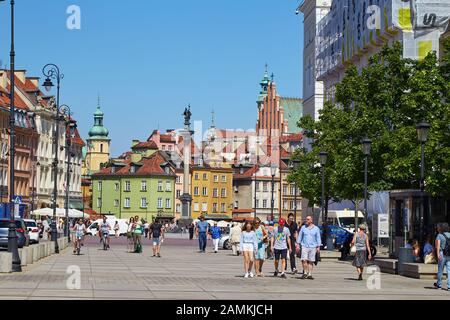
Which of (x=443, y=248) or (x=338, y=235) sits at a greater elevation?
(x=338, y=235)

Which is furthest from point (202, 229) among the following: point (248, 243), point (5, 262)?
point (5, 262)

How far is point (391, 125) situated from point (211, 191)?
406 feet

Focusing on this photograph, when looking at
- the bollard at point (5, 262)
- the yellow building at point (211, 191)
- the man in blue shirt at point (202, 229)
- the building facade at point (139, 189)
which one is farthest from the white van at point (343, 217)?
the yellow building at point (211, 191)

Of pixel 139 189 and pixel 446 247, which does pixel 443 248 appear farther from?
pixel 139 189

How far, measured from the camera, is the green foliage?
132ft

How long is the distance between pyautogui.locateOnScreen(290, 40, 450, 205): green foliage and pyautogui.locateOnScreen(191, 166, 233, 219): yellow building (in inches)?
4426

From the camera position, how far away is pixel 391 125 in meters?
47.1

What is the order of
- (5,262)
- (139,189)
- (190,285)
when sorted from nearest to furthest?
(190,285) < (5,262) < (139,189)

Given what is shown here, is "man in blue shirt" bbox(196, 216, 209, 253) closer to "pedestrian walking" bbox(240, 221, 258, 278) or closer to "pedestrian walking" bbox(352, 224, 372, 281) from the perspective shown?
"pedestrian walking" bbox(240, 221, 258, 278)

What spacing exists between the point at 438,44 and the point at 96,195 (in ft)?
351

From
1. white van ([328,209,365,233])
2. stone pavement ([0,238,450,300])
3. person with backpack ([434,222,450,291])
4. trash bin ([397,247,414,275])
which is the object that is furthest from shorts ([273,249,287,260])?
white van ([328,209,365,233])

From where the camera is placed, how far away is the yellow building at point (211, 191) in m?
169

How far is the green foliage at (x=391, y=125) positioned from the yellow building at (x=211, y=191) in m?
112

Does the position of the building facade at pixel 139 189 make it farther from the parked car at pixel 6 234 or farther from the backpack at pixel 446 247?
the backpack at pixel 446 247
